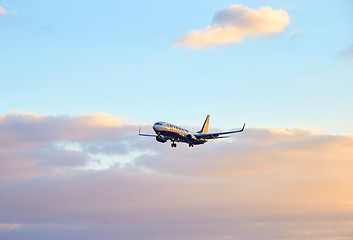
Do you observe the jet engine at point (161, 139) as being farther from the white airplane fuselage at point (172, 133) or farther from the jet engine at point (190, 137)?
the jet engine at point (190, 137)

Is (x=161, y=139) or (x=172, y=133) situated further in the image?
(x=172, y=133)

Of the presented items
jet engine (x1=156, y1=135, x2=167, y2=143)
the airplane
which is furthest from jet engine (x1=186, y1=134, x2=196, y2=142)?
jet engine (x1=156, y1=135, x2=167, y2=143)

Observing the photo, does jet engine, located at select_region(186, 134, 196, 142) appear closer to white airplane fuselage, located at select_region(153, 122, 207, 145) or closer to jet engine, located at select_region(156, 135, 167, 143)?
white airplane fuselage, located at select_region(153, 122, 207, 145)

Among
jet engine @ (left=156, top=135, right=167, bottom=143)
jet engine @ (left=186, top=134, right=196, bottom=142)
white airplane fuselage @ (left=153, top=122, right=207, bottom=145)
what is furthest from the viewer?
jet engine @ (left=186, top=134, right=196, bottom=142)

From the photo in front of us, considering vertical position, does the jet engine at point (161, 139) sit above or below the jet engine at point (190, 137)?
below

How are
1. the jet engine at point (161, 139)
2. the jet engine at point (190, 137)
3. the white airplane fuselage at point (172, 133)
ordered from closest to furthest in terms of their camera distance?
the white airplane fuselage at point (172, 133) → the jet engine at point (161, 139) → the jet engine at point (190, 137)

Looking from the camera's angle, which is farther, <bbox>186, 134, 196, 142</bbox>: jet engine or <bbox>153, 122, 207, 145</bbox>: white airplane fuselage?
<bbox>186, 134, 196, 142</bbox>: jet engine

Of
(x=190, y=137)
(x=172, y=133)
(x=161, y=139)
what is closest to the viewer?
(x=161, y=139)

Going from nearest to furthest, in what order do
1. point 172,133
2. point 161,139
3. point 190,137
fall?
point 161,139 → point 172,133 → point 190,137

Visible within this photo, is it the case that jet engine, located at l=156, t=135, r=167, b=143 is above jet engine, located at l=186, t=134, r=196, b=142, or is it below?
below

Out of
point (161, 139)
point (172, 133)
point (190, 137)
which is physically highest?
point (172, 133)

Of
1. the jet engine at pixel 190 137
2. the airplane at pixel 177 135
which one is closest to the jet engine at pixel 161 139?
the airplane at pixel 177 135

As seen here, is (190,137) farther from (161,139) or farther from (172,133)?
(161,139)

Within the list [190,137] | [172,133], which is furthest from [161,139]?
[190,137]
